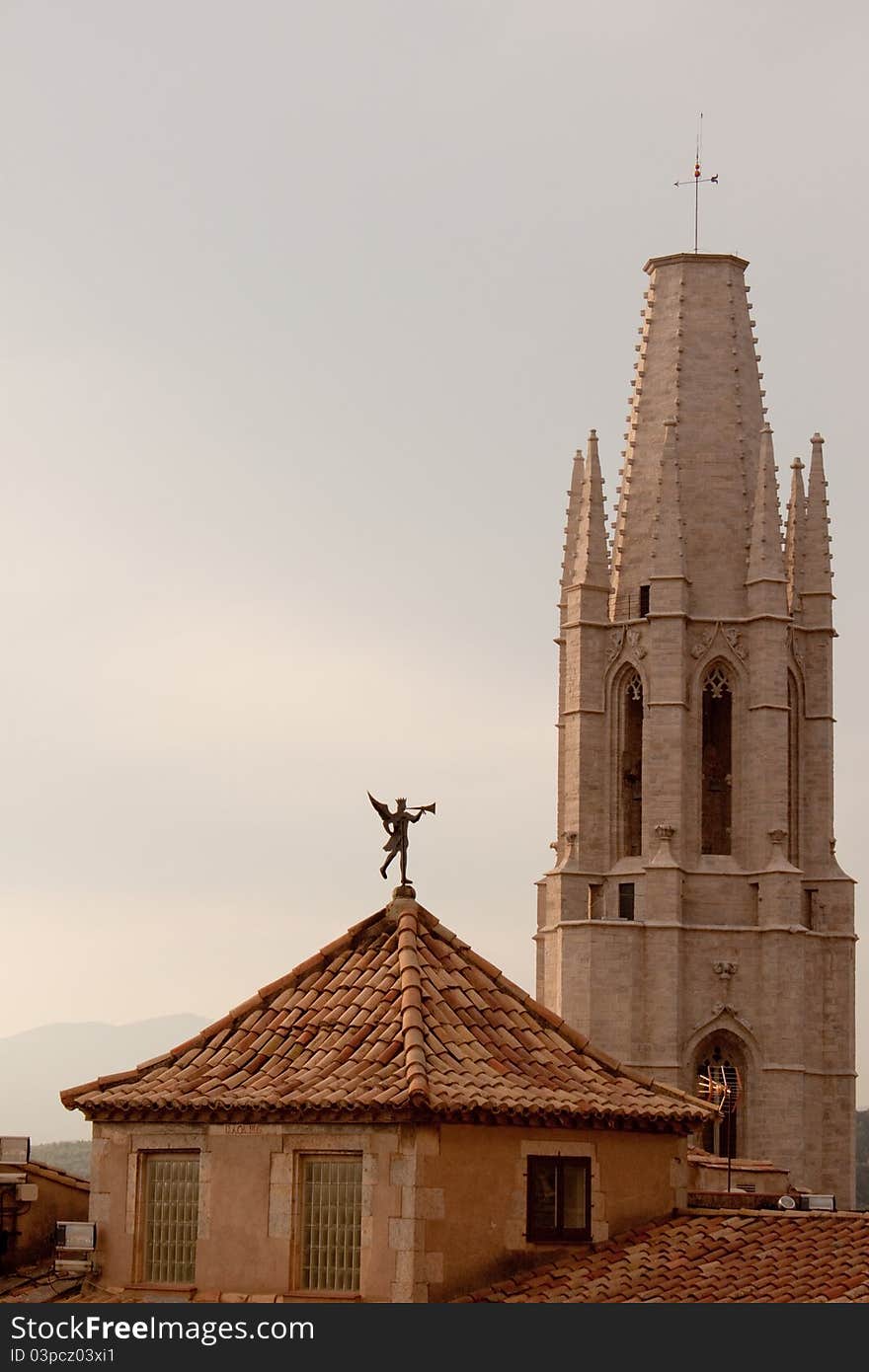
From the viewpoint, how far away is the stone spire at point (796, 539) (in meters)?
97.4

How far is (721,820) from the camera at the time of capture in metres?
96.7

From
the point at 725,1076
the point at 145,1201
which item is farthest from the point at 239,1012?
the point at 725,1076

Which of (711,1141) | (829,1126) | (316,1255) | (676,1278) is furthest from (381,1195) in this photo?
(829,1126)

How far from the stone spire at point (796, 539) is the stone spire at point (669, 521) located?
465 cm

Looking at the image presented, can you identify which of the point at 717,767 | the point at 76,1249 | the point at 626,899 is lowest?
the point at 76,1249

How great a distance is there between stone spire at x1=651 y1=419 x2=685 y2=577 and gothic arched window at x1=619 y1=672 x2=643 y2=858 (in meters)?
3.97

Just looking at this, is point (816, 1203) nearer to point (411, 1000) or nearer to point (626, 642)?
point (411, 1000)

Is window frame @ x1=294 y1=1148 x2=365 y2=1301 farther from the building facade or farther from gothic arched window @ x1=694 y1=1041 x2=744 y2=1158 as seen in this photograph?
gothic arched window @ x1=694 y1=1041 x2=744 y2=1158

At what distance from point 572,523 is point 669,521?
4.52 metres

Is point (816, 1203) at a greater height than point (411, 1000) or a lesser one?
lesser

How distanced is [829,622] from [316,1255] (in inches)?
2742

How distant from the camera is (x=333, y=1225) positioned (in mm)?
29641

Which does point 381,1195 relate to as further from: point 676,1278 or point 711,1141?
point 711,1141

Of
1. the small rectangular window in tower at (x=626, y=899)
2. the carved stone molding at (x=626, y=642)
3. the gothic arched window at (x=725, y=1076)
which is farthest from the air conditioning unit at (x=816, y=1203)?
the carved stone molding at (x=626, y=642)
